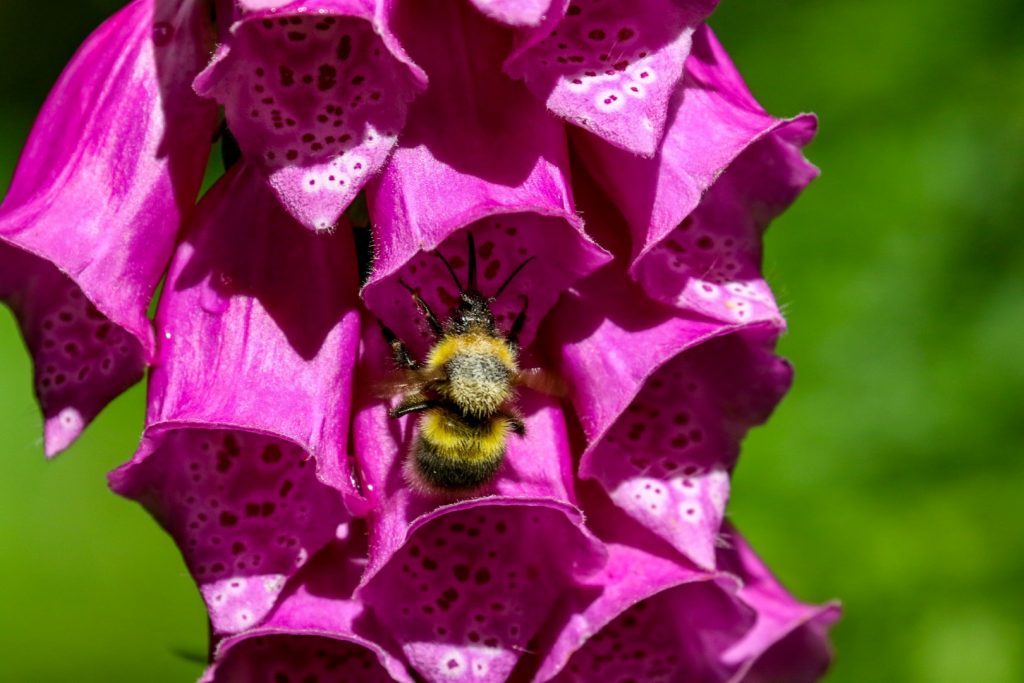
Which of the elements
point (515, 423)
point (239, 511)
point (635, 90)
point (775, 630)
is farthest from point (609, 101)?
point (775, 630)

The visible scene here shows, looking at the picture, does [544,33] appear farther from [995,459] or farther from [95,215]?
[995,459]

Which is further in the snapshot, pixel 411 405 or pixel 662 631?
pixel 662 631

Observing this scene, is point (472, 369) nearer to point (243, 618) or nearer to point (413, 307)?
point (413, 307)

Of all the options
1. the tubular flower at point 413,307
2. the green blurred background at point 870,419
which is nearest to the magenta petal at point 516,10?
the tubular flower at point 413,307

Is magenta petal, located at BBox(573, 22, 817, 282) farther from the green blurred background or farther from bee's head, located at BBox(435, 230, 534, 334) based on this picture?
the green blurred background

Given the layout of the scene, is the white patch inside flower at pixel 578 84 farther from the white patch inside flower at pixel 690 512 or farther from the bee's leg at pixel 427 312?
the white patch inside flower at pixel 690 512

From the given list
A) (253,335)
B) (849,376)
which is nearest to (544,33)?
(253,335)
